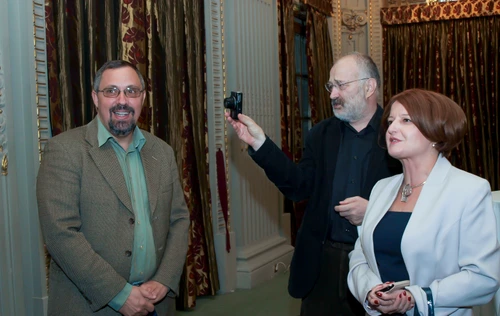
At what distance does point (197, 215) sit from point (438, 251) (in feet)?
9.02

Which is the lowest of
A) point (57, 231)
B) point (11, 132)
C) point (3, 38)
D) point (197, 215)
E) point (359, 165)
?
point (197, 215)

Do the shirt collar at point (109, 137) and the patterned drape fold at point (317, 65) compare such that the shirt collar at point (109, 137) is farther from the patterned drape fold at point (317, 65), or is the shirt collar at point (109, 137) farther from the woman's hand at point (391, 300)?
the patterned drape fold at point (317, 65)

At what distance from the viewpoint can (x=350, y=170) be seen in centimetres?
253

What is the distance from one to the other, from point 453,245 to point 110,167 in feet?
3.99

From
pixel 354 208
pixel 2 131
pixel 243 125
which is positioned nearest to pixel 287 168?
pixel 243 125

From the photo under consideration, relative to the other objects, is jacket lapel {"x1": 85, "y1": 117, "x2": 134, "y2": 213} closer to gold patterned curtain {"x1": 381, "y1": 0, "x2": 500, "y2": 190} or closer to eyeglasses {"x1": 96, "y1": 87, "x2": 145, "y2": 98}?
eyeglasses {"x1": 96, "y1": 87, "x2": 145, "y2": 98}

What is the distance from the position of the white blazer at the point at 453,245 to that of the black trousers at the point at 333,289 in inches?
26.9

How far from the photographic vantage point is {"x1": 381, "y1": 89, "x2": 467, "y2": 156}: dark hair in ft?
6.04

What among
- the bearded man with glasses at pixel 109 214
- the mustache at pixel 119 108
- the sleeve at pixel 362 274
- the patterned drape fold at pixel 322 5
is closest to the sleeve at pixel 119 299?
the bearded man with glasses at pixel 109 214

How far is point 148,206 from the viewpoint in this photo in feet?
7.31

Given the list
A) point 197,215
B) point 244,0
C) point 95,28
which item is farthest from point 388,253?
point 244,0

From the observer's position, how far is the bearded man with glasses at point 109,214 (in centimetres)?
204

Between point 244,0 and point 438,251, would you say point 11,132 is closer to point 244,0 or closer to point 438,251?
point 438,251

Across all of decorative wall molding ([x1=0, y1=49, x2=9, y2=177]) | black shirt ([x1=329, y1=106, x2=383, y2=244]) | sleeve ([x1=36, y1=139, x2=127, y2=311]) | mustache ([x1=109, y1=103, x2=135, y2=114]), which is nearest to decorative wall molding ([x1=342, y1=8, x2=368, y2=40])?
black shirt ([x1=329, y1=106, x2=383, y2=244])
